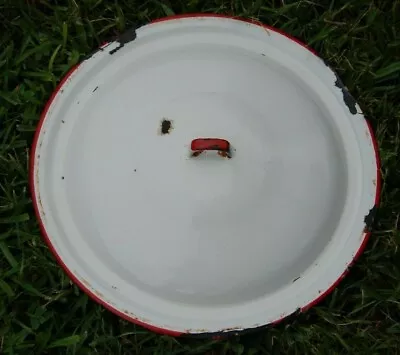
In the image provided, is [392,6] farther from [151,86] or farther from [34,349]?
[34,349]

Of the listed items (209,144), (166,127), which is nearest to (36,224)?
(166,127)

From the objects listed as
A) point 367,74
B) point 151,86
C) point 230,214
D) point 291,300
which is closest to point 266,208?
point 230,214

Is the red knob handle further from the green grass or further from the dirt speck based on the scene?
the green grass

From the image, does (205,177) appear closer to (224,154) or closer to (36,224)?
(224,154)

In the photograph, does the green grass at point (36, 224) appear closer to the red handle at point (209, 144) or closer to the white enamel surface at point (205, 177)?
the white enamel surface at point (205, 177)

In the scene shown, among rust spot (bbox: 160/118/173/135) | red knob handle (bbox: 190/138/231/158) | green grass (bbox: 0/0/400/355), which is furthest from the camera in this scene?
green grass (bbox: 0/0/400/355)

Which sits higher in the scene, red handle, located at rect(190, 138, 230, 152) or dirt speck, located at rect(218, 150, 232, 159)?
red handle, located at rect(190, 138, 230, 152)

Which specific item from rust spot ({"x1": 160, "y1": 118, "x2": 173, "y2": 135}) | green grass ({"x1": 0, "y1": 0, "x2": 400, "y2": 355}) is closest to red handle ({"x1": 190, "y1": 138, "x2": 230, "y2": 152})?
rust spot ({"x1": 160, "y1": 118, "x2": 173, "y2": 135})
